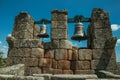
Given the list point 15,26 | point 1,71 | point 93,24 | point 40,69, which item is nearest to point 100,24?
point 93,24

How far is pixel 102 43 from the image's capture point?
9445 mm

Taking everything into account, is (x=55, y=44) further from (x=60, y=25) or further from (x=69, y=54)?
(x=60, y=25)

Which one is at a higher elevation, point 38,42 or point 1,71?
point 38,42

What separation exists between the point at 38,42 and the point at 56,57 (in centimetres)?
110

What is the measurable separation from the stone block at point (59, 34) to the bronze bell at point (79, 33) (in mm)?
417

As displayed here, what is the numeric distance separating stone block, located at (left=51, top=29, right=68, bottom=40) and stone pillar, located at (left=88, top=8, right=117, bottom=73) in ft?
4.37

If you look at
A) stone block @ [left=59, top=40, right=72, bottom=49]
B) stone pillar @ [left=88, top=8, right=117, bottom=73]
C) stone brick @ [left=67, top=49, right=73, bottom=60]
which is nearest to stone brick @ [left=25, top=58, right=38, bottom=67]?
Result: stone block @ [left=59, top=40, right=72, bottom=49]

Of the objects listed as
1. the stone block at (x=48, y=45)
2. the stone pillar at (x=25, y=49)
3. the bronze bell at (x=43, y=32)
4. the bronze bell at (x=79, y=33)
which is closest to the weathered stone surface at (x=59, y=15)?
the bronze bell at (x=79, y=33)

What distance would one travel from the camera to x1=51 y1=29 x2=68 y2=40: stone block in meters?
9.62

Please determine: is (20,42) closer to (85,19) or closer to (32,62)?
(32,62)

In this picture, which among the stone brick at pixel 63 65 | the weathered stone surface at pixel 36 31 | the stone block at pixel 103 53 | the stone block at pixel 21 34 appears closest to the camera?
the stone block at pixel 103 53

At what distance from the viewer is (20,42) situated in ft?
31.6

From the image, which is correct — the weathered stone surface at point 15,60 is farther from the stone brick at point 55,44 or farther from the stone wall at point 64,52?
the stone brick at point 55,44

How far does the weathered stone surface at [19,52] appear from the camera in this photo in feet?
31.0
